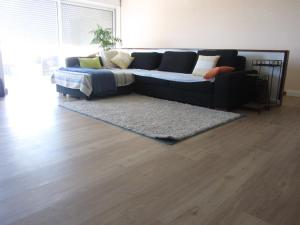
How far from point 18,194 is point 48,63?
4792mm

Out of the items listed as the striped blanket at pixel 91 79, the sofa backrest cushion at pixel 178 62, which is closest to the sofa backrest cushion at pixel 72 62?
the striped blanket at pixel 91 79

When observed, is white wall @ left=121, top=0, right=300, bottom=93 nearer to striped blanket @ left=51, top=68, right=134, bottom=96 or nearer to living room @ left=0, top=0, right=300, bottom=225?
living room @ left=0, top=0, right=300, bottom=225

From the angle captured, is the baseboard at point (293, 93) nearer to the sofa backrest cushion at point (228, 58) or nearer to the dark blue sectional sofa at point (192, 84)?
the dark blue sectional sofa at point (192, 84)

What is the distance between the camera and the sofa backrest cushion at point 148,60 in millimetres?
5156

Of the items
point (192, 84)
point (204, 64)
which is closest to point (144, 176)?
point (192, 84)

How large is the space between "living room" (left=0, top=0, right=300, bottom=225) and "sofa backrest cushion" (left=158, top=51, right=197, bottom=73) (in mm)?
22

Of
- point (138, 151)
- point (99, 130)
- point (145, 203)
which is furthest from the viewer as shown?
point (99, 130)

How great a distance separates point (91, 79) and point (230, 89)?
2.11 meters

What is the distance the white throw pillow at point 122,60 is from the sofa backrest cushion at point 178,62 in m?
0.78

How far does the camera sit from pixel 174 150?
2246 mm

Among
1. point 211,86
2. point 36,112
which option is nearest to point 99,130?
point 36,112

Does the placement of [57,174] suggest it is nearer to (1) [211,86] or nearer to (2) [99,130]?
(2) [99,130]

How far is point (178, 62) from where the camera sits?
469 centimetres

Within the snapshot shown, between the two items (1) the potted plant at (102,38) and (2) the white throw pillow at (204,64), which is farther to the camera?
(1) the potted plant at (102,38)
